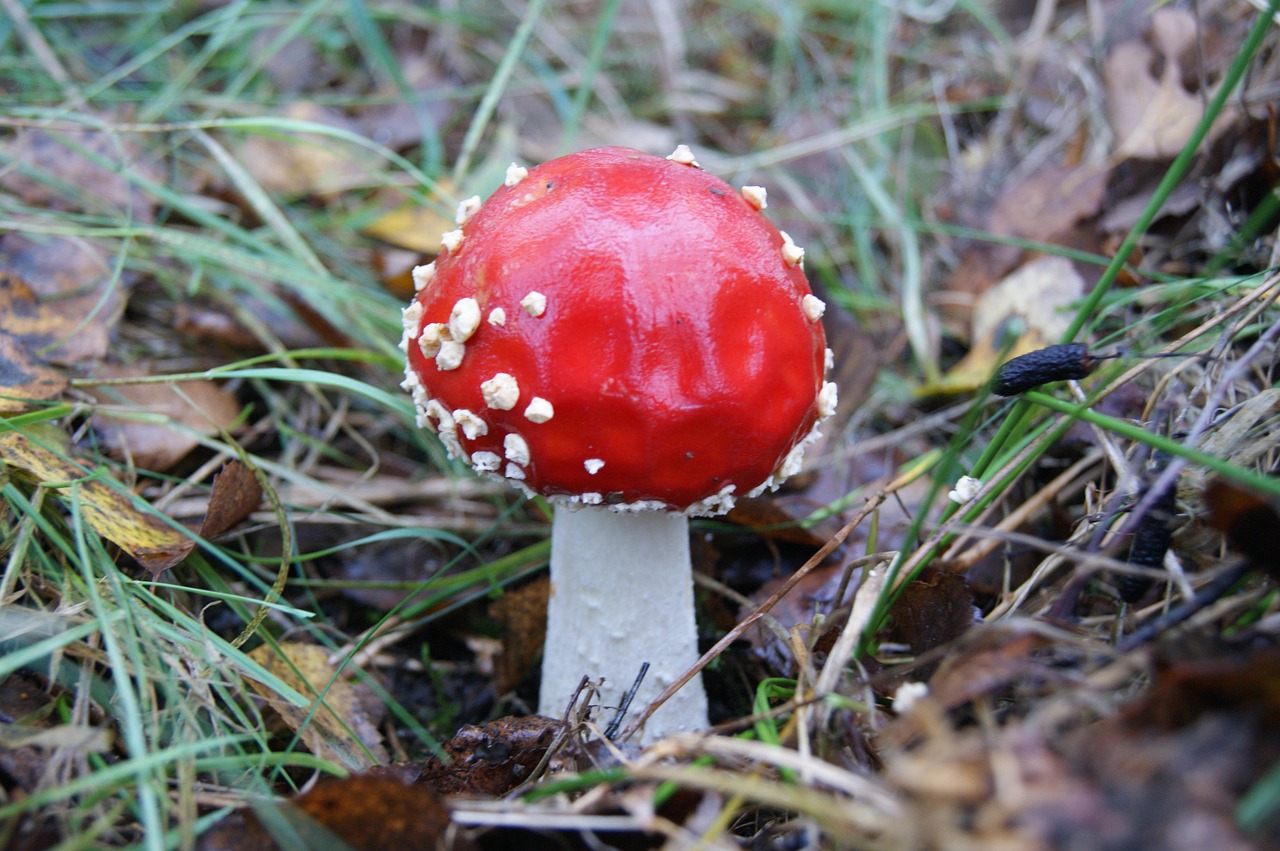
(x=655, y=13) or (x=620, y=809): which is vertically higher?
(x=655, y=13)

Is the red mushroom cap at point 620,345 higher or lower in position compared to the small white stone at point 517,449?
higher

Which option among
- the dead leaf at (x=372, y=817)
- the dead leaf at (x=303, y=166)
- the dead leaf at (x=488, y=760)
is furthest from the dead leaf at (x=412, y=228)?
the dead leaf at (x=372, y=817)

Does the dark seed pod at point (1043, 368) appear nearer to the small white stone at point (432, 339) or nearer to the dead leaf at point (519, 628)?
the small white stone at point (432, 339)

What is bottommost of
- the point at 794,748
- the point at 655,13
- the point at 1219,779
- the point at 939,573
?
the point at 794,748

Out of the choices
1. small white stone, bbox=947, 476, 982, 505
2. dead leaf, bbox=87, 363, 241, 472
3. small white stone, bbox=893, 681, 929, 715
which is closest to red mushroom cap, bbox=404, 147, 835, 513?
small white stone, bbox=947, 476, 982, 505

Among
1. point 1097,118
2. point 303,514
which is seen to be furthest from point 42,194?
point 1097,118

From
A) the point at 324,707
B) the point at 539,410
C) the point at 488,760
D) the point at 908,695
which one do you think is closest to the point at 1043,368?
the point at 908,695

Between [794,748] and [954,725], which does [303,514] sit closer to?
[794,748]

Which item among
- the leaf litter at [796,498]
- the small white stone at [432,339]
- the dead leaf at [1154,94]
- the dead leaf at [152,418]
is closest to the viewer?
the leaf litter at [796,498]
